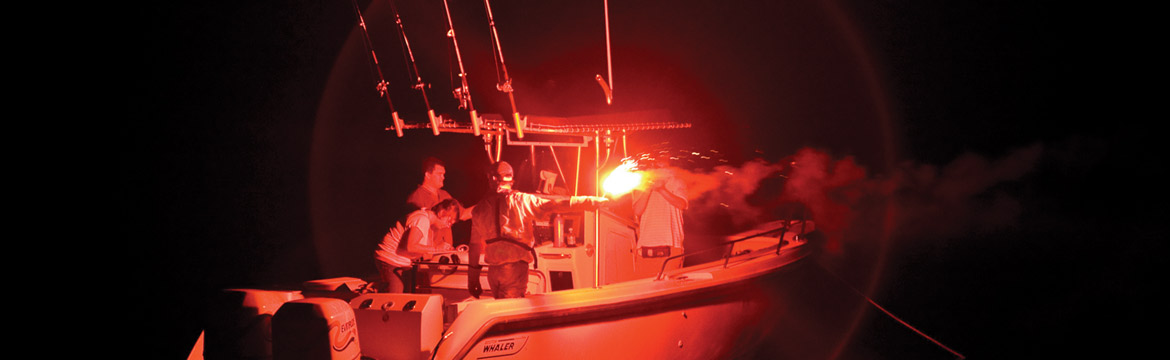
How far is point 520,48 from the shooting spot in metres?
5.30

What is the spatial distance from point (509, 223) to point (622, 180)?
3.49 feet

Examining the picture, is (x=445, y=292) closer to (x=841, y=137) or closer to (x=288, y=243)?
(x=288, y=243)

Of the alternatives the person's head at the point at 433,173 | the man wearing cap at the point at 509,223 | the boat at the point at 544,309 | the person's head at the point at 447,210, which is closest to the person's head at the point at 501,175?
the man wearing cap at the point at 509,223

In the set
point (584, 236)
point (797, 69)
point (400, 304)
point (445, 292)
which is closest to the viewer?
point (400, 304)

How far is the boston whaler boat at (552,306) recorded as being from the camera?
3082 mm

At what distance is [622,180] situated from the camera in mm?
4539

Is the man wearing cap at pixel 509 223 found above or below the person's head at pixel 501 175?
below

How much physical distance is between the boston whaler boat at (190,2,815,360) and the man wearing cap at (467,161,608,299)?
0.32 metres

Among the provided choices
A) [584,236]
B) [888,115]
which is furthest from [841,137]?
[584,236]

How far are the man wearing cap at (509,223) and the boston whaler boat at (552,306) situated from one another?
1.04 ft

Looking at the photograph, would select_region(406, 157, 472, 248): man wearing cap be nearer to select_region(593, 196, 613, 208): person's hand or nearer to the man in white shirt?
the man in white shirt

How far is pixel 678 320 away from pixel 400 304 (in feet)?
5.68

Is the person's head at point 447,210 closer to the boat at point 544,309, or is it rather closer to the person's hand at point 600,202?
the boat at point 544,309

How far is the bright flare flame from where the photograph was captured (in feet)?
13.9
